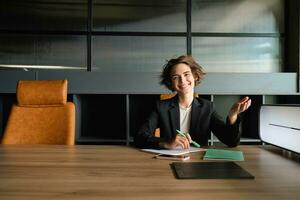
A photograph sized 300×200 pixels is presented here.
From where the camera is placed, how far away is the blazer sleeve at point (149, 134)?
155 cm

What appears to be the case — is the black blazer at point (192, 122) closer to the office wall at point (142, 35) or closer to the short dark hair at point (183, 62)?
the short dark hair at point (183, 62)

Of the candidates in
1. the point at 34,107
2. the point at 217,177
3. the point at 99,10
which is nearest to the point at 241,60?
the point at 99,10

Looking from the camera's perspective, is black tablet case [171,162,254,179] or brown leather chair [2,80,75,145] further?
brown leather chair [2,80,75,145]

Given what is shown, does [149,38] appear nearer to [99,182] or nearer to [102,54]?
[102,54]

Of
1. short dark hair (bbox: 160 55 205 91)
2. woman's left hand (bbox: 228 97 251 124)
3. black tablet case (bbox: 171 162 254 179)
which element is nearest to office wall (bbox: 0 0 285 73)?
short dark hair (bbox: 160 55 205 91)

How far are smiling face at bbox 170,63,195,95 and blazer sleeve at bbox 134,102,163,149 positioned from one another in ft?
0.64

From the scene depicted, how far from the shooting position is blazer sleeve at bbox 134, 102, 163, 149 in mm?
1553

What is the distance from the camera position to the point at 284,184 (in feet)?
2.89

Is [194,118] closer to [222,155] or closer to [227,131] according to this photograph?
[227,131]

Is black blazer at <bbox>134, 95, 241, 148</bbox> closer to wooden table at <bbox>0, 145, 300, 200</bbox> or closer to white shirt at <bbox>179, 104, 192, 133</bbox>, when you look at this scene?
white shirt at <bbox>179, 104, 192, 133</bbox>

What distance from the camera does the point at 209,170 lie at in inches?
41.1

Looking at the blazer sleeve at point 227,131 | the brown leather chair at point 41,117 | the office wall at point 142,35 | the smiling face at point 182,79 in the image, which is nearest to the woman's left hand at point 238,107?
the blazer sleeve at point 227,131

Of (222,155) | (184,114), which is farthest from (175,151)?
(184,114)

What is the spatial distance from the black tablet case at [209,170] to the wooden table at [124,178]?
31mm
